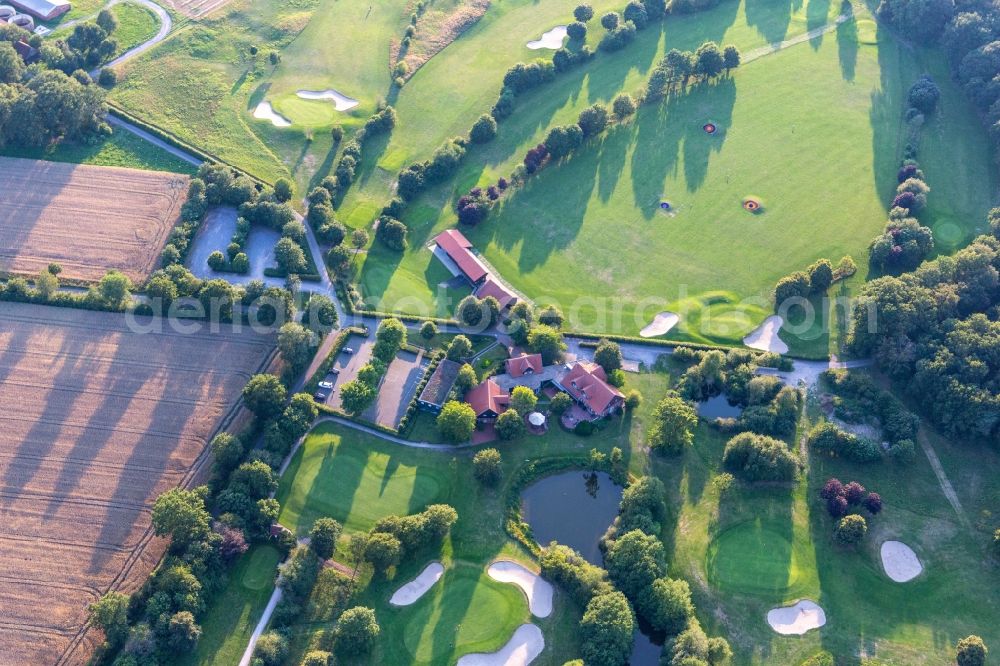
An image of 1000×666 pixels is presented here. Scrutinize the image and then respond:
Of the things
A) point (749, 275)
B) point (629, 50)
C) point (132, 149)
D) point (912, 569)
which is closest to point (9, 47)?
point (132, 149)

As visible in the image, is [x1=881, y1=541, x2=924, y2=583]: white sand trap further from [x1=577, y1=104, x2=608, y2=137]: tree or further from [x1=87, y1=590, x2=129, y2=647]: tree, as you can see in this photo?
[x1=87, y1=590, x2=129, y2=647]: tree

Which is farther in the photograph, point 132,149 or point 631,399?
point 132,149

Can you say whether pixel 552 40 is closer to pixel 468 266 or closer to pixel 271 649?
pixel 468 266

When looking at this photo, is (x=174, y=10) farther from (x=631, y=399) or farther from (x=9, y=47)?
(x=631, y=399)

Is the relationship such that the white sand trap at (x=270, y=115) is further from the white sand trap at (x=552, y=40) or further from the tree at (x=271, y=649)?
the tree at (x=271, y=649)

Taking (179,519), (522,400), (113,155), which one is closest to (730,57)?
(522,400)

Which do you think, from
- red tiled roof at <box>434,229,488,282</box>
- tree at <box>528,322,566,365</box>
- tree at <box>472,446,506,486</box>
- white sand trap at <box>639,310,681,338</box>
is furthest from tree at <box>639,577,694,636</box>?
red tiled roof at <box>434,229,488,282</box>

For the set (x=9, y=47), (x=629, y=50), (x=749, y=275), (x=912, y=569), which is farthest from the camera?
(x=629, y=50)
